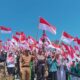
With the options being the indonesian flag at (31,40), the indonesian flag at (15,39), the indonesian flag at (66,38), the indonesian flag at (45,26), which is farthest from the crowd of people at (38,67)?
the indonesian flag at (15,39)

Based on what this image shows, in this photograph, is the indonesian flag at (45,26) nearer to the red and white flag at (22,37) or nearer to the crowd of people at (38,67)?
the crowd of people at (38,67)

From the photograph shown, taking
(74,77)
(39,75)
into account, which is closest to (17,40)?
(39,75)

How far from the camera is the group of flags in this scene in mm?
24812

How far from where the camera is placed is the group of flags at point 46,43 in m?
24.8

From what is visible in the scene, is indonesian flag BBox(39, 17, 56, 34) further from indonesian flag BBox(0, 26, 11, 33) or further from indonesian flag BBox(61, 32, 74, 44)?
indonesian flag BBox(0, 26, 11, 33)

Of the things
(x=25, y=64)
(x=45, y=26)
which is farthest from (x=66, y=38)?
(x=25, y=64)

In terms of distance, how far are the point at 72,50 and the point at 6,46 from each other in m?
11.2

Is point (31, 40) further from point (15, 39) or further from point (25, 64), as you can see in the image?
point (25, 64)

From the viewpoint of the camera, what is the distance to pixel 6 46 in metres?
41.9

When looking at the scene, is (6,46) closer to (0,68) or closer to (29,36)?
(29,36)

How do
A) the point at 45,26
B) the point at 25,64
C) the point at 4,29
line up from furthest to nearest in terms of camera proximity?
the point at 4,29, the point at 45,26, the point at 25,64

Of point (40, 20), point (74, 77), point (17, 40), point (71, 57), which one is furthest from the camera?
point (17, 40)

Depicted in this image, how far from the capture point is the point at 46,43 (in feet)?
112

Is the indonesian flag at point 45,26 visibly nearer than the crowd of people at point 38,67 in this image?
No
